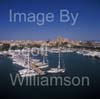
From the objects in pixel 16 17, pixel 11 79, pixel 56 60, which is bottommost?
pixel 11 79

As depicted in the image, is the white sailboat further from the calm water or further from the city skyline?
the city skyline

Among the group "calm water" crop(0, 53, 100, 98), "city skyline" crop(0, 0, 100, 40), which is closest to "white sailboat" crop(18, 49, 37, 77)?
"calm water" crop(0, 53, 100, 98)

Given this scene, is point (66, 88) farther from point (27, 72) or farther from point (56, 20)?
point (56, 20)

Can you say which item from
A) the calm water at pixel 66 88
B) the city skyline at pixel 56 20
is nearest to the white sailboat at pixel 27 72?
the calm water at pixel 66 88

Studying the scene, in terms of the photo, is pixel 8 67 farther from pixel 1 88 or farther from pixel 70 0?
pixel 70 0

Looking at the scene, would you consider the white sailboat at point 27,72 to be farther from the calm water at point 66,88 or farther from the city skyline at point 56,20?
the city skyline at point 56,20

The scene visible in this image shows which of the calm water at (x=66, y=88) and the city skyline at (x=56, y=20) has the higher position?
the city skyline at (x=56, y=20)

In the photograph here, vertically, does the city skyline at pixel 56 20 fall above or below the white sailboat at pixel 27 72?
above

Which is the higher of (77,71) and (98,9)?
(98,9)

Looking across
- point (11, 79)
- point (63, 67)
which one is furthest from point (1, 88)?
point (63, 67)
